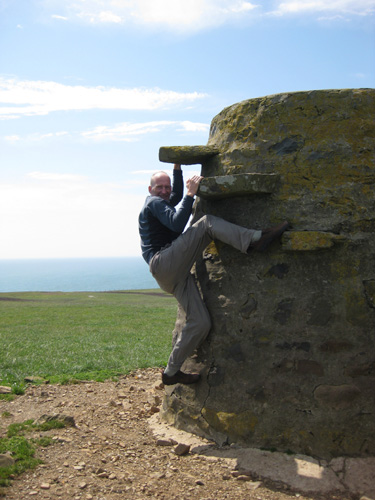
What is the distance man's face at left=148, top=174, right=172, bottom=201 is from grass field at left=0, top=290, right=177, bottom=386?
3.73 meters

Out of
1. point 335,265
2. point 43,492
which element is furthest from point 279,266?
point 43,492

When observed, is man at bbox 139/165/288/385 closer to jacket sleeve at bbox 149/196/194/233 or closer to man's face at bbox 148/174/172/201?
jacket sleeve at bbox 149/196/194/233

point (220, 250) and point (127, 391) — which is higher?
point (220, 250)

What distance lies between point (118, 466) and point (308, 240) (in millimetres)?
2808

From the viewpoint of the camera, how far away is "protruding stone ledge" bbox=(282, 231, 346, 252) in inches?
181

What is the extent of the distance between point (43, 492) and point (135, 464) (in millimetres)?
912

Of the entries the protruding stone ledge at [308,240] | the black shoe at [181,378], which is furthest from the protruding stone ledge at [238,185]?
the black shoe at [181,378]

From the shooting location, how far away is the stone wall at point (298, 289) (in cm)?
456

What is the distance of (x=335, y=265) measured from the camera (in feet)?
15.3

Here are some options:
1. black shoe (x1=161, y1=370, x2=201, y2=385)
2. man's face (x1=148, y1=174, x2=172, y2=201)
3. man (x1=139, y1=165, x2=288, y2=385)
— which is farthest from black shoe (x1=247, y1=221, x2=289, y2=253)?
black shoe (x1=161, y1=370, x2=201, y2=385)

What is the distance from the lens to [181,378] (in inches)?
201

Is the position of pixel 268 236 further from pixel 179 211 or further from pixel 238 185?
pixel 179 211

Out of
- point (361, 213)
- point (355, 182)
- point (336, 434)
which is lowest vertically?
point (336, 434)

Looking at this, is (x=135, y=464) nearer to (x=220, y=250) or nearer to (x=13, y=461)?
(x=13, y=461)
